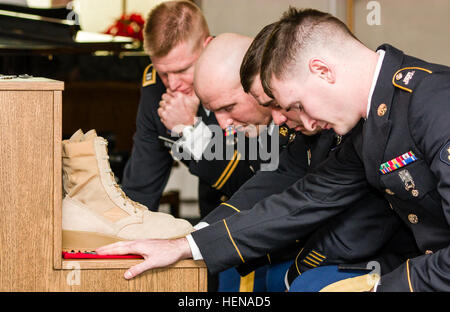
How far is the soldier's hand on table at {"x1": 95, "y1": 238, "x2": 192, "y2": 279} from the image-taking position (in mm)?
1153

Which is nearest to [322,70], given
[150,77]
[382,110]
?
[382,110]

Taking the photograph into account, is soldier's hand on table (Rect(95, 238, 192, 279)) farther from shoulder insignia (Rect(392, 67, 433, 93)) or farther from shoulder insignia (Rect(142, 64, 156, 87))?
shoulder insignia (Rect(142, 64, 156, 87))

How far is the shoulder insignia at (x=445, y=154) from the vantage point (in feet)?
3.18

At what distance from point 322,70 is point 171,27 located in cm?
91

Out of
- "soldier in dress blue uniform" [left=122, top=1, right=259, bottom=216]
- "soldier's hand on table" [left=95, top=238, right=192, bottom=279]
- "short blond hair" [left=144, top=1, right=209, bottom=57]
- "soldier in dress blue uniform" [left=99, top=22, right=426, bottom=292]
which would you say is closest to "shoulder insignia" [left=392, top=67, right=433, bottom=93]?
"soldier in dress blue uniform" [left=99, top=22, right=426, bottom=292]

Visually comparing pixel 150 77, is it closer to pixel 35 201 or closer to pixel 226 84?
pixel 226 84

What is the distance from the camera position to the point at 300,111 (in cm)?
119

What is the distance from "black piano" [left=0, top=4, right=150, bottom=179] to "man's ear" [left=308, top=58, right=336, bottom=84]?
8.32 ft

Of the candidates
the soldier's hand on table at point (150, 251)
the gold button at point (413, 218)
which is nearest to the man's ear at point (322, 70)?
the gold button at point (413, 218)

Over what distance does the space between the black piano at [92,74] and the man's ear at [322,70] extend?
2.54 meters

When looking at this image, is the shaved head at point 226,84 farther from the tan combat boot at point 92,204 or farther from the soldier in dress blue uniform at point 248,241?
the tan combat boot at point 92,204
